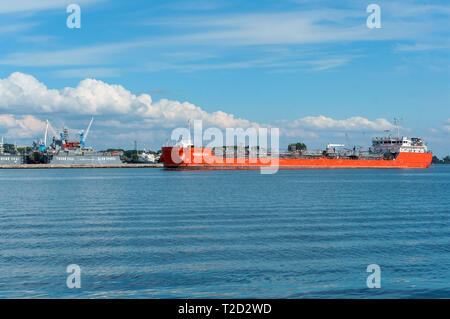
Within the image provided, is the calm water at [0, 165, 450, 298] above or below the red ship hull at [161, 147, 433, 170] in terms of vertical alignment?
below

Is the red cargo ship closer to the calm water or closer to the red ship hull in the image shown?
the red ship hull

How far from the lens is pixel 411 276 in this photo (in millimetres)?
14594

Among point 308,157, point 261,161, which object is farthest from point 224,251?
point 308,157

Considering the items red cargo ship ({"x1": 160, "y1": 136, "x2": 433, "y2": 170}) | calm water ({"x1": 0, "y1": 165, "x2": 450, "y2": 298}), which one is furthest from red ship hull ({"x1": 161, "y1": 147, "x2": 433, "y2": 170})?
calm water ({"x1": 0, "y1": 165, "x2": 450, "y2": 298})

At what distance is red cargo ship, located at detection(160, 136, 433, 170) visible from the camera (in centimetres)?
9988

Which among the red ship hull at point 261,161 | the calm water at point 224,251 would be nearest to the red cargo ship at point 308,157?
→ the red ship hull at point 261,161

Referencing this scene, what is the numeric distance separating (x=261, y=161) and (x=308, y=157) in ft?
51.3

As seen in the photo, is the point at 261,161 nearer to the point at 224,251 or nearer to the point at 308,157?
the point at 308,157

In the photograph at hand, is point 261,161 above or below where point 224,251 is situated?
above

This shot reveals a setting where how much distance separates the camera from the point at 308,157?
118 metres

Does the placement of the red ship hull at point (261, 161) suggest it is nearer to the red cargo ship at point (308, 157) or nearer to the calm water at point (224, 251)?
the red cargo ship at point (308, 157)

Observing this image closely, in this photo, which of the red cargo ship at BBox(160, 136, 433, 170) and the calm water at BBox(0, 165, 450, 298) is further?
the red cargo ship at BBox(160, 136, 433, 170)

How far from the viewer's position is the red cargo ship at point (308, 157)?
9988 cm
